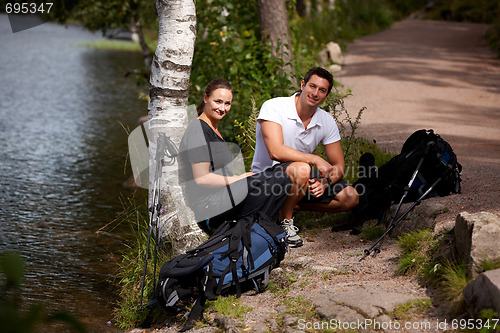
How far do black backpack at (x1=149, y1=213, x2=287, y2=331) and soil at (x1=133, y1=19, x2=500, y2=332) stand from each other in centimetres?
13

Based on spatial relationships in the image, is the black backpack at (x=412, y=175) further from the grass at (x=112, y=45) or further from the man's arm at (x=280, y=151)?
the grass at (x=112, y=45)

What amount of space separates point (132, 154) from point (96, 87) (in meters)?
11.0

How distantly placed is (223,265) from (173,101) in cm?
140

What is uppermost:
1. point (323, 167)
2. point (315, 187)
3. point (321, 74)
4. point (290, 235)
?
point (321, 74)

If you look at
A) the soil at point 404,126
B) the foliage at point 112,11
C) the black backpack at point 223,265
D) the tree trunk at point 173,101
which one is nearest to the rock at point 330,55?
the soil at point 404,126

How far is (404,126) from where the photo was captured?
8.51 metres

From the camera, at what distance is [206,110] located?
14.8 ft

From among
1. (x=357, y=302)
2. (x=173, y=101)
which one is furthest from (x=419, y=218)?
(x=173, y=101)

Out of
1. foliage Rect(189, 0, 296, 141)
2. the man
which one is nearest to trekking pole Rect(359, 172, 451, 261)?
the man

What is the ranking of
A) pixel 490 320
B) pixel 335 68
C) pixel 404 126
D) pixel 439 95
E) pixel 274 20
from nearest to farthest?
pixel 490 320
pixel 404 126
pixel 274 20
pixel 439 95
pixel 335 68

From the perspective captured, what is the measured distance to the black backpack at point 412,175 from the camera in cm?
464

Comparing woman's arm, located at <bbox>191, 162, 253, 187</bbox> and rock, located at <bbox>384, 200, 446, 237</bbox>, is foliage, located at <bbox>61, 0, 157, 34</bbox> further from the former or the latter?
rock, located at <bbox>384, 200, 446, 237</bbox>

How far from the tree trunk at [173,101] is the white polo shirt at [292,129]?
69cm

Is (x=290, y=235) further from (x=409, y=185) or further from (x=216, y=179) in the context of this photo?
(x=409, y=185)
